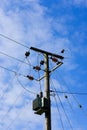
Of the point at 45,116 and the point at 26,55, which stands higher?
the point at 26,55

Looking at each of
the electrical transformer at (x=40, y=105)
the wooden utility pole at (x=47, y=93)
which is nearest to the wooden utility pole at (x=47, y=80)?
the wooden utility pole at (x=47, y=93)

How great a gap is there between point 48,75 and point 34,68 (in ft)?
3.92

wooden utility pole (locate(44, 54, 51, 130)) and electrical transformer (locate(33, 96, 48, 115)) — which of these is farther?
electrical transformer (locate(33, 96, 48, 115))

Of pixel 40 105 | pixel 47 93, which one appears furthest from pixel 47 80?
pixel 40 105

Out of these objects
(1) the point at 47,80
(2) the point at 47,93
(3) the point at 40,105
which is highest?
(1) the point at 47,80

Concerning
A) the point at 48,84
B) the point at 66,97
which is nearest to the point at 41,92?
the point at 48,84

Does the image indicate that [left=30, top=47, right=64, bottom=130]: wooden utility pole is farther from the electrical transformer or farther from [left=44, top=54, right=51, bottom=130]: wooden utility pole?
the electrical transformer

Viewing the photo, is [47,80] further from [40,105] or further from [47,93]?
[40,105]

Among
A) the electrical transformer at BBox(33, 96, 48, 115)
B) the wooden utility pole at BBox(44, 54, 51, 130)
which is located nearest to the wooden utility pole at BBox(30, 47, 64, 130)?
the wooden utility pole at BBox(44, 54, 51, 130)

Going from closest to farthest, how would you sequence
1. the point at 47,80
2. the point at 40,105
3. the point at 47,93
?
the point at 40,105 → the point at 47,93 → the point at 47,80

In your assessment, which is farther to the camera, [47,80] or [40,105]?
[47,80]

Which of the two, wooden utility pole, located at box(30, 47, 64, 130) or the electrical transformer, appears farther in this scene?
the electrical transformer

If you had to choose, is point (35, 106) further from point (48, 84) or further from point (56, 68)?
point (56, 68)

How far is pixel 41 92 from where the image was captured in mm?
16938
